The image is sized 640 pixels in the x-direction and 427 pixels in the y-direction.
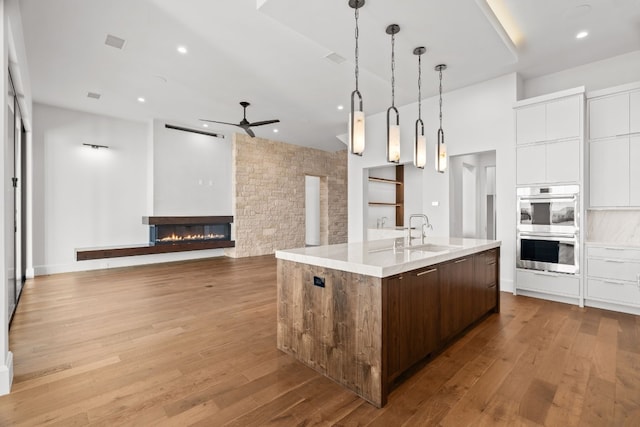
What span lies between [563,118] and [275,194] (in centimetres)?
643

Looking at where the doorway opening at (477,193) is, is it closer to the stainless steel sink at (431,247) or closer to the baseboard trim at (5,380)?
the stainless steel sink at (431,247)

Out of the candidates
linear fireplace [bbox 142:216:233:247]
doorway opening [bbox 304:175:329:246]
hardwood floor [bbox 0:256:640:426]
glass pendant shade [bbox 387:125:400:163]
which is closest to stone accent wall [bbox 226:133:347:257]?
doorway opening [bbox 304:175:329:246]

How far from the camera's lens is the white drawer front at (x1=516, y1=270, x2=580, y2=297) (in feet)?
12.7

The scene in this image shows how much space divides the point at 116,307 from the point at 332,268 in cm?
316

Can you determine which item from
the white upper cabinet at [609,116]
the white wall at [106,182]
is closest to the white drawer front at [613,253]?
the white upper cabinet at [609,116]

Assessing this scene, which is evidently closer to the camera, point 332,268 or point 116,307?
point 332,268

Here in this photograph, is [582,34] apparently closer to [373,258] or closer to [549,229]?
[549,229]

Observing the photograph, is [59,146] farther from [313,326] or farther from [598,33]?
[598,33]

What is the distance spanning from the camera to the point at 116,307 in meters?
3.80

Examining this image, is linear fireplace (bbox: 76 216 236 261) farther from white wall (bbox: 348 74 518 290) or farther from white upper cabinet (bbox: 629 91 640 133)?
white upper cabinet (bbox: 629 91 640 133)

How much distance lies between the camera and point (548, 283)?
4.04m

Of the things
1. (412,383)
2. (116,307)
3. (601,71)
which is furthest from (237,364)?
(601,71)

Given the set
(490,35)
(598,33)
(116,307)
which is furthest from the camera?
(116,307)

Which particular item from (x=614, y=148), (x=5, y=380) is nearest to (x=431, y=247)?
(x=614, y=148)
